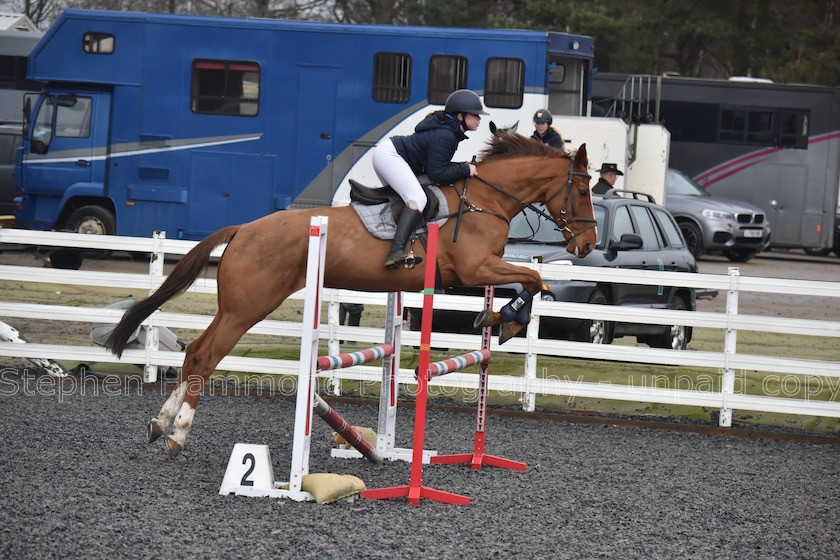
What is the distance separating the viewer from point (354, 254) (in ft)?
24.8

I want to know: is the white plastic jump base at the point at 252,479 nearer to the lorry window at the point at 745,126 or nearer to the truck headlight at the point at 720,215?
the truck headlight at the point at 720,215

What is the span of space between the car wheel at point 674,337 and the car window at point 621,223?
1101 millimetres

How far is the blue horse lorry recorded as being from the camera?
18938 millimetres

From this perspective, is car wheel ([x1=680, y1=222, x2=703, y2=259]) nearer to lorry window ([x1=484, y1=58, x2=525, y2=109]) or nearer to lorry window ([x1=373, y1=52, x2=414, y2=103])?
lorry window ([x1=484, y1=58, x2=525, y2=109])

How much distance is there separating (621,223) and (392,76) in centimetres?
749

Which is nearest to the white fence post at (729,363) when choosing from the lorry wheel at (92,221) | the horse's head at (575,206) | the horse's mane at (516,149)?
the horse's head at (575,206)

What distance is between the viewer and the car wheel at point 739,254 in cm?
2567

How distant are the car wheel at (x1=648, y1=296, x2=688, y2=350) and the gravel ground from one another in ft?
10.2

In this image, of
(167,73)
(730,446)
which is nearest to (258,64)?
(167,73)

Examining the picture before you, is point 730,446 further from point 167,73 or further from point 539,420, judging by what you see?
point 167,73

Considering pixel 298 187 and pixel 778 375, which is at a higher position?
pixel 298 187

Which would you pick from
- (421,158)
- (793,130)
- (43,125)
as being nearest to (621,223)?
(421,158)

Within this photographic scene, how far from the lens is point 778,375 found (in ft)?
35.5

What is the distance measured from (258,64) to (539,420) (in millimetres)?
11098
